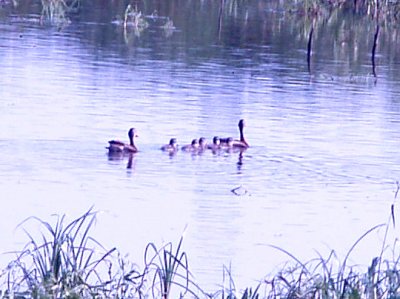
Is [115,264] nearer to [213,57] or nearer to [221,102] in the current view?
[221,102]

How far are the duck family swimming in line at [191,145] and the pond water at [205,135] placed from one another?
0.15m

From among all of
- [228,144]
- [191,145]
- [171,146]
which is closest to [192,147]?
[191,145]

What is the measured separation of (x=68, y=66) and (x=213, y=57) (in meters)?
3.87

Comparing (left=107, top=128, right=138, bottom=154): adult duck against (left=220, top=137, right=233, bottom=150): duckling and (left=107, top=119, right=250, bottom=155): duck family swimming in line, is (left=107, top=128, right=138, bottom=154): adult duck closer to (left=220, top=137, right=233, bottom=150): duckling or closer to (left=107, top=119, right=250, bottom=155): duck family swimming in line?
(left=107, top=119, right=250, bottom=155): duck family swimming in line

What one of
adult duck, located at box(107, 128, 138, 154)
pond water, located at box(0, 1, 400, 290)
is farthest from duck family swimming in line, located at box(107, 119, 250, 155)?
pond water, located at box(0, 1, 400, 290)

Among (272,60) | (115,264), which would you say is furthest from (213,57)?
(115,264)

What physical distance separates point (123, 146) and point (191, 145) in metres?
0.99

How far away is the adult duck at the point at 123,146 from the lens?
1456 cm

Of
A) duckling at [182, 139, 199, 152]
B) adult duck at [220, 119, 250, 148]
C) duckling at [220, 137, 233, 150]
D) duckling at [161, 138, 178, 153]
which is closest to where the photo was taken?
duckling at [161, 138, 178, 153]

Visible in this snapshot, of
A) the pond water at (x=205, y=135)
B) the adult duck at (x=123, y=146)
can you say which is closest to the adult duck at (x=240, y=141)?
the pond water at (x=205, y=135)

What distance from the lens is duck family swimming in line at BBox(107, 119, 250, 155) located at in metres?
14.6

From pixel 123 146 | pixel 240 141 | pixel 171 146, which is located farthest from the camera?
pixel 240 141

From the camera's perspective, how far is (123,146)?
1458cm

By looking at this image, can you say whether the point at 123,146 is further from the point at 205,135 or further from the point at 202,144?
the point at 205,135
